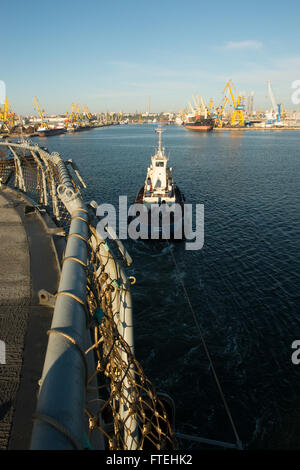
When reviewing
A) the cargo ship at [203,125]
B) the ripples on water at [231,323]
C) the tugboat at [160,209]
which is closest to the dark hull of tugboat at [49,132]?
the cargo ship at [203,125]

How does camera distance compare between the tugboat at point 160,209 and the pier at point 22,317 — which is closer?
the pier at point 22,317

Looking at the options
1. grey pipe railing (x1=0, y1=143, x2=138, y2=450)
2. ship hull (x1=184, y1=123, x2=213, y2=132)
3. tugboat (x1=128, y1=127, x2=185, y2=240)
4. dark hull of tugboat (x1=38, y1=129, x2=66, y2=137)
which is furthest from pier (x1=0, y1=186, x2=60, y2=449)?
ship hull (x1=184, y1=123, x2=213, y2=132)

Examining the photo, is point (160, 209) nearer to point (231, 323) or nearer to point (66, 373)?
point (231, 323)

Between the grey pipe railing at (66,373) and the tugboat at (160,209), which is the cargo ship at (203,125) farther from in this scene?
the grey pipe railing at (66,373)

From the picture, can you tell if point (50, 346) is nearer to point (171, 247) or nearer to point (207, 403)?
point (207, 403)

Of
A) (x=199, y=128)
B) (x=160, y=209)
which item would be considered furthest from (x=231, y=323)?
(x=199, y=128)

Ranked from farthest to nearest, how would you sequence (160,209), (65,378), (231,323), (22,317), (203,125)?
(203,125) → (160,209) → (231,323) → (22,317) → (65,378)

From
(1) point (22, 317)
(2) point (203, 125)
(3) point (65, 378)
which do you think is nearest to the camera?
(3) point (65, 378)

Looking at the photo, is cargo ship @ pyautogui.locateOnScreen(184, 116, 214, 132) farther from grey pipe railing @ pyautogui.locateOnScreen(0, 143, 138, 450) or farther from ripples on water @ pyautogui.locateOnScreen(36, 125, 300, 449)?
grey pipe railing @ pyautogui.locateOnScreen(0, 143, 138, 450)

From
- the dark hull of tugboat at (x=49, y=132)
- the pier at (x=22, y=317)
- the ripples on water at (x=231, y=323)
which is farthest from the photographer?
the dark hull of tugboat at (x=49, y=132)
